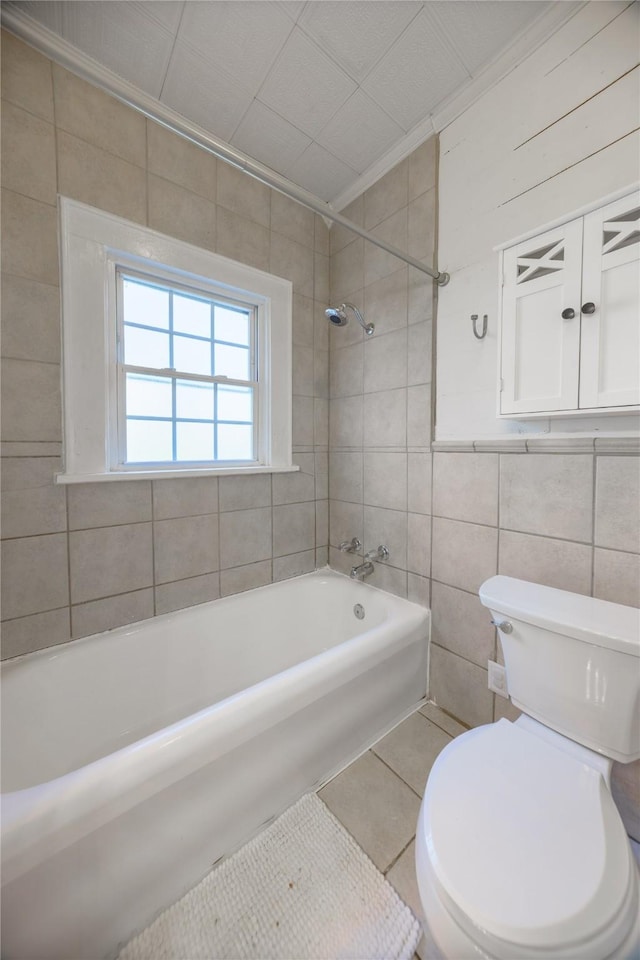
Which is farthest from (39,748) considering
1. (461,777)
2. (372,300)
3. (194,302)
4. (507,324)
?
(372,300)

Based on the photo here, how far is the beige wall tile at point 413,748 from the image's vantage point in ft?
4.24

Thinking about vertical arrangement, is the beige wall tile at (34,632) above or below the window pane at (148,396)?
below

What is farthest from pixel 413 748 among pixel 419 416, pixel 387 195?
pixel 387 195

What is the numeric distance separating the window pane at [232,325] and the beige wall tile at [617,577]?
1.76 meters

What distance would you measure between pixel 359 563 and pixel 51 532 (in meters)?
1.40

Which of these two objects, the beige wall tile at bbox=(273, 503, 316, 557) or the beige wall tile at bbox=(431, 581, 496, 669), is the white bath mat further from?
the beige wall tile at bbox=(273, 503, 316, 557)

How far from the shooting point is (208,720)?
37.3 inches

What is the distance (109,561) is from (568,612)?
1.60 meters

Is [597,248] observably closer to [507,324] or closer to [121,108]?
[507,324]

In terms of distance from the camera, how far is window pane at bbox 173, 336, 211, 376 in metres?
1.67

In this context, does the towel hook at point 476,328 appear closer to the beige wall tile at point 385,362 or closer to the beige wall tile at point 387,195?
the beige wall tile at point 385,362

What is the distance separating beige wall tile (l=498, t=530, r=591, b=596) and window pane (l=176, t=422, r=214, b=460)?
53.9 inches

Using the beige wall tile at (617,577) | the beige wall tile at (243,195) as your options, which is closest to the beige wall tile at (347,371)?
the beige wall tile at (243,195)

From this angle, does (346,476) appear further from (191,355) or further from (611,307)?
(611,307)
